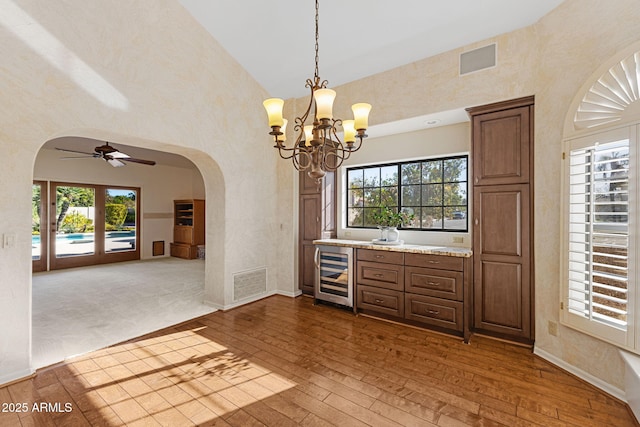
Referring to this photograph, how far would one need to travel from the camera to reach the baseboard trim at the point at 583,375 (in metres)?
2.23

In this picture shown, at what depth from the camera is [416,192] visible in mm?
4434

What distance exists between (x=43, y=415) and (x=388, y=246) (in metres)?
3.47

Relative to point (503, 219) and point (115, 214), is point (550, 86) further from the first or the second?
point (115, 214)

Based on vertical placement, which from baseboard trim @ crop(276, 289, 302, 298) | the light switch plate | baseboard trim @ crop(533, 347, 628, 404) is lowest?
baseboard trim @ crop(533, 347, 628, 404)

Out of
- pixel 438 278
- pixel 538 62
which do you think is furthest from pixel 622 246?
pixel 538 62

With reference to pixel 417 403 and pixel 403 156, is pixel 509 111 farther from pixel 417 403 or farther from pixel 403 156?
pixel 417 403

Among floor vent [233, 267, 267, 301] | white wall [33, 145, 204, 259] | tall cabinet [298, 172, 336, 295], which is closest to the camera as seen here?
floor vent [233, 267, 267, 301]

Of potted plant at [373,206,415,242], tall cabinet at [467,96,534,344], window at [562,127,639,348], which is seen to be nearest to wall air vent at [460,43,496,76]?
tall cabinet at [467,96,534,344]

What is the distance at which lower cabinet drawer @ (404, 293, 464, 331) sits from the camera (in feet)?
10.8

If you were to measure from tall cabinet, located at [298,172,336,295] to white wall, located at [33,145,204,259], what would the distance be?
16.1 feet

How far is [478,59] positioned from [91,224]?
9005 mm

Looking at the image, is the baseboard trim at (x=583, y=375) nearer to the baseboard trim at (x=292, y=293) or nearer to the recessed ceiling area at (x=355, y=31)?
the recessed ceiling area at (x=355, y=31)

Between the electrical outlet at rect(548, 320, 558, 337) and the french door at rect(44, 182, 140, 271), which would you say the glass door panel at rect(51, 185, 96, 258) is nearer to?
the french door at rect(44, 182, 140, 271)

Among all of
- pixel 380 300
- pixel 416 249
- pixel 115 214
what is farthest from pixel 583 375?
pixel 115 214
